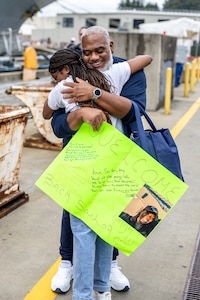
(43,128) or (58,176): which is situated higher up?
(58,176)

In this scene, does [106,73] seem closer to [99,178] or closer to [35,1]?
[99,178]

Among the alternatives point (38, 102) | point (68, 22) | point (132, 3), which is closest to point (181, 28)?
point (38, 102)

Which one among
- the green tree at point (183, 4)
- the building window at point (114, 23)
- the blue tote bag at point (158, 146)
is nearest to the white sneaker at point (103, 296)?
the blue tote bag at point (158, 146)

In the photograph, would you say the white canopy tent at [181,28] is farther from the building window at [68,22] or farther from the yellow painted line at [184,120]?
the building window at [68,22]

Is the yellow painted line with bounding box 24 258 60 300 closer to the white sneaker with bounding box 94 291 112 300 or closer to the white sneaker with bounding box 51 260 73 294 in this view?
the white sneaker with bounding box 51 260 73 294

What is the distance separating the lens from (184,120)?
914 cm

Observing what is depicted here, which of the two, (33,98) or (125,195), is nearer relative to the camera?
(125,195)

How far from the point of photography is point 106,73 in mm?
2396

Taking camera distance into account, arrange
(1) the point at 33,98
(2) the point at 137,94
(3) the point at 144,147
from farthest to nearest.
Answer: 1. (1) the point at 33,98
2. (2) the point at 137,94
3. (3) the point at 144,147

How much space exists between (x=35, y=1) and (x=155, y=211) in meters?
26.0

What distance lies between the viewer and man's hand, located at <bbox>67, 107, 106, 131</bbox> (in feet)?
7.33

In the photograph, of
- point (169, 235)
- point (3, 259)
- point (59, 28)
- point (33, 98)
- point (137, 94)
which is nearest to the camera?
point (137, 94)

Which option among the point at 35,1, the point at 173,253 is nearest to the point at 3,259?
the point at 173,253

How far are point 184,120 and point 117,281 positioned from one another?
6531mm
